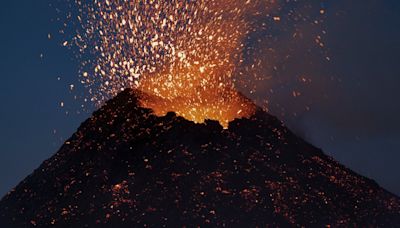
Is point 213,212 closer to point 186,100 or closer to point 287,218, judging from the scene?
point 287,218

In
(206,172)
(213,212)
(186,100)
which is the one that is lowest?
(213,212)

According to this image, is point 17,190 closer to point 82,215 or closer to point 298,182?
point 82,215

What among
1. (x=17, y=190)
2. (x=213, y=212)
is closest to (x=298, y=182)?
(x=213, y=212)

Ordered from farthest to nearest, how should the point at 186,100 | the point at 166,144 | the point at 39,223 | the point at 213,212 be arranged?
the point at 186,100, the point at 166,144, the point at 39,223, the point at 213,212

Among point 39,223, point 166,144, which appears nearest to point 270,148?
point 166,144

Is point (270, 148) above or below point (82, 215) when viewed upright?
above

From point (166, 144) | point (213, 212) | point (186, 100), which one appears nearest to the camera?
point (213, 212)

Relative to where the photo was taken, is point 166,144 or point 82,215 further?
point 166,144
